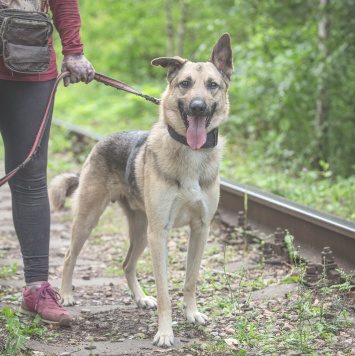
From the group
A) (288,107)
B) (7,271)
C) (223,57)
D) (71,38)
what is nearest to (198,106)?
(223,57)

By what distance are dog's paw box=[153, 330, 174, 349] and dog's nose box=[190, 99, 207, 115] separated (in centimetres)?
140

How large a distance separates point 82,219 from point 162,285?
107 cm

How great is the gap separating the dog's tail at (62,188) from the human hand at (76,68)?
1264 mm

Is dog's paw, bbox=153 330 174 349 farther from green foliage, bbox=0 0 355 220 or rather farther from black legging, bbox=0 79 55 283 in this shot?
green foliage, bbox=0 0 355 220

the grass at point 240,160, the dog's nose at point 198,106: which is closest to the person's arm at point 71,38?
the dog's nose at point 198,106

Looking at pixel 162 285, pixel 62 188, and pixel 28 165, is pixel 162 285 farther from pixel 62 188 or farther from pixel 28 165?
pixel 62 188

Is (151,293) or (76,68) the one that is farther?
(151,293)

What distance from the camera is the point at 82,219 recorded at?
16.8 feet

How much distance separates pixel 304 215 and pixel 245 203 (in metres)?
0.71

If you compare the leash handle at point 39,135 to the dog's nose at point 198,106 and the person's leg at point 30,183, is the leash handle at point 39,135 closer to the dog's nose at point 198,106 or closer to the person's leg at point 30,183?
the person's leg at point 30,183

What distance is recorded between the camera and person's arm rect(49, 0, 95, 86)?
4.46 metres

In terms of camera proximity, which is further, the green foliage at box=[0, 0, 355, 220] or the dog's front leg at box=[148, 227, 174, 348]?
the green foliage at box=[0, 0, 355, 220]

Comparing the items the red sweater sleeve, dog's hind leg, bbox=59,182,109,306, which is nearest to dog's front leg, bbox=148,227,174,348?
dog's hind leg, bbox=59,182,109,306

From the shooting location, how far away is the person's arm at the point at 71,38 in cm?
446
